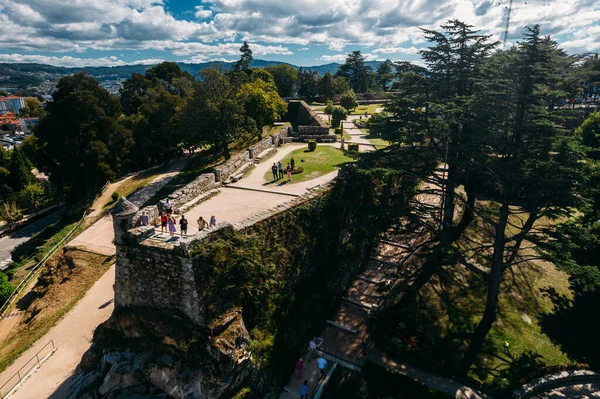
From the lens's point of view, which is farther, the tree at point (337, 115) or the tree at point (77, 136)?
the tree at point (337, 115)

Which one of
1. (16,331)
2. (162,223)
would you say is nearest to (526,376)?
(162,223)

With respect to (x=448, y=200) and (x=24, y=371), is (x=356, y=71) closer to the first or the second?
(x=448, y=200)

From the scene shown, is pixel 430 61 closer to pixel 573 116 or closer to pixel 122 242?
pixel 573 116

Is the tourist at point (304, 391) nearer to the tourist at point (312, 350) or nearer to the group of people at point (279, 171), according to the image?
the tourist at point (312, 350)

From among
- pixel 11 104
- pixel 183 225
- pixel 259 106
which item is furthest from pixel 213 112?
pixel 11 104

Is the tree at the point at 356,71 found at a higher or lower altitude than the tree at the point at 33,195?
higher

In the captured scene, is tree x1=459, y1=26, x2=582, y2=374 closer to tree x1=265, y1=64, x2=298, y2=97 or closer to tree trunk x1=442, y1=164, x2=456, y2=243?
tree trunk x1=442, y1=164, x2=456, y2=243

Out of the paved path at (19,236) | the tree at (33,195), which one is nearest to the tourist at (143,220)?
the paved path at (19,236)
